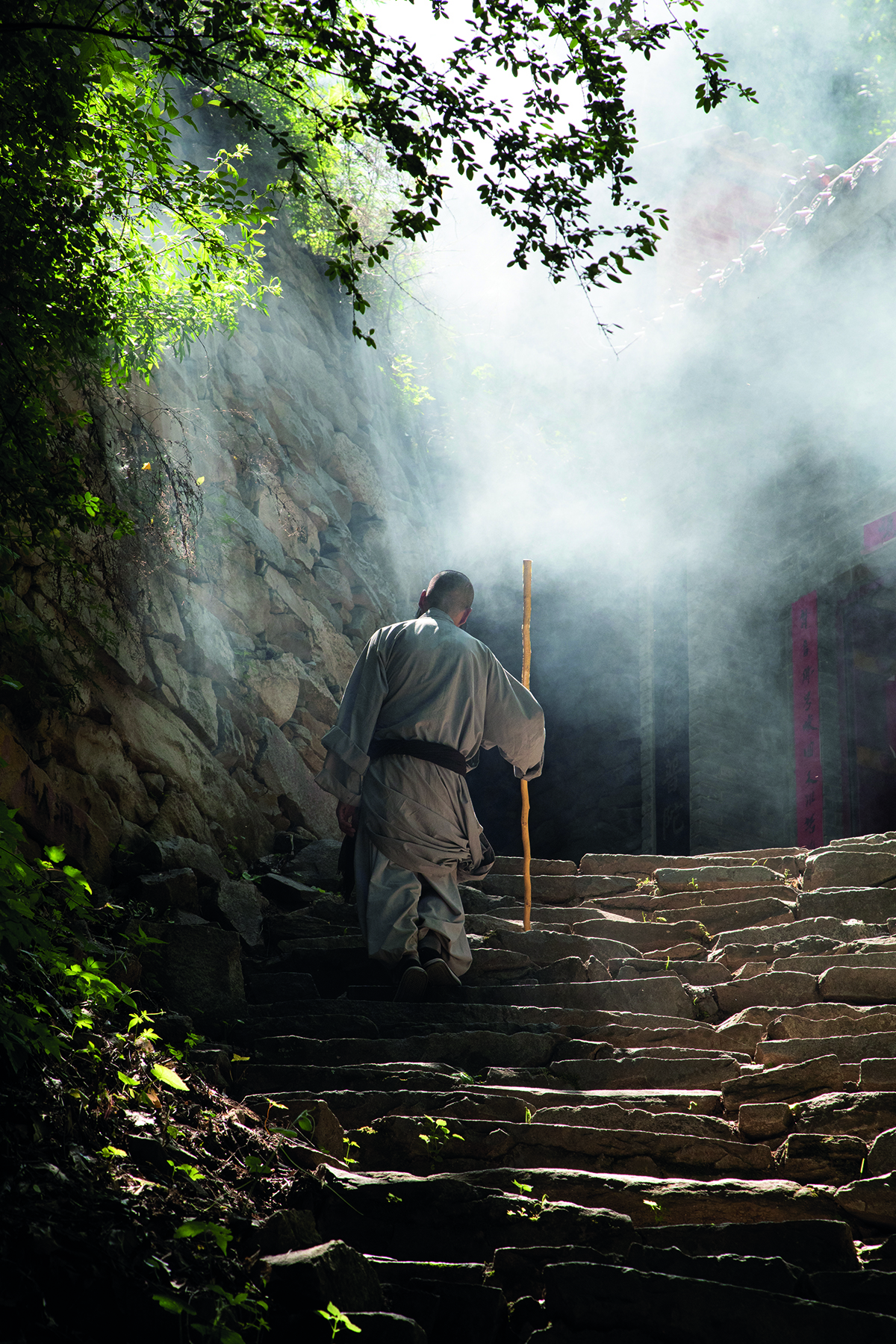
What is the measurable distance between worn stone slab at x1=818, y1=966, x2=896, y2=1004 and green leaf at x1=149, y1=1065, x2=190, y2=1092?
8.28 feet

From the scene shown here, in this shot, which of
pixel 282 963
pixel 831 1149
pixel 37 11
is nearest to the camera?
pixel 831 1149

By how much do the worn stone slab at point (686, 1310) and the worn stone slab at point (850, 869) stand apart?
158 inches

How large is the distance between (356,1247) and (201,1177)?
0.41 meters

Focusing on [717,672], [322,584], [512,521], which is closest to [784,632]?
[717,672]

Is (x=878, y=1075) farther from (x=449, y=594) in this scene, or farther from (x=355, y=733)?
(x=449, y=594)

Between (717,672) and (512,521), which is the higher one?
(512,521)

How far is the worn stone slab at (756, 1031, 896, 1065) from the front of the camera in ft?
10.9

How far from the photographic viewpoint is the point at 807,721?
1084cm

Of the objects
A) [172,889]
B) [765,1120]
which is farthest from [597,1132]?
[172,889]

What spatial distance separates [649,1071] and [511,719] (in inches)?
89.5

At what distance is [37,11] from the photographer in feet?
11.3

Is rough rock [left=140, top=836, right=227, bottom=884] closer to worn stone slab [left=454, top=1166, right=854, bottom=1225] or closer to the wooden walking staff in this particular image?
the wooden walking staff

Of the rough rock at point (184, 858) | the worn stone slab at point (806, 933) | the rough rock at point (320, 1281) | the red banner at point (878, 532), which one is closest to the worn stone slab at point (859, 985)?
the worn stone slab at point (806, 933)

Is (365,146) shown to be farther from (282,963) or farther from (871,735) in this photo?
(282,963)
